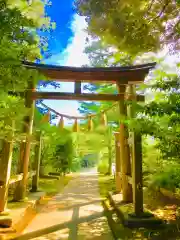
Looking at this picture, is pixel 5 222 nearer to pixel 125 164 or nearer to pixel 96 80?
pixel 125 164

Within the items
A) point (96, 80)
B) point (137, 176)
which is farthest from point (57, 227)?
point (96, 80)

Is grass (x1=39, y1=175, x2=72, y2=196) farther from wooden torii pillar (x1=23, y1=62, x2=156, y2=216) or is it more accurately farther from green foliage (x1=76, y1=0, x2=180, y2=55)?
green foliage (x1=76, y1=0, x2=180, y2=55)

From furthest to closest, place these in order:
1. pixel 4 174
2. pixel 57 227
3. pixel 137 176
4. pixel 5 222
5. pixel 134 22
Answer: pixel 4 174 < pixel 137 176 < pixel 57 227 < pixel 5 222 < pixel 134 22

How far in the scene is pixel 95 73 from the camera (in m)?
7.54

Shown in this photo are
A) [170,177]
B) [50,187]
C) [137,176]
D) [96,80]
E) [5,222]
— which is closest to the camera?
[170,177]

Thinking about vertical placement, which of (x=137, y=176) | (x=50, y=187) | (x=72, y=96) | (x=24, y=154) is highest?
(x=72, y=96)

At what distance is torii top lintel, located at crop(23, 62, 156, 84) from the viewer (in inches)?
292

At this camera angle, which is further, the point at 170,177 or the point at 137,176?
the point at 137,176

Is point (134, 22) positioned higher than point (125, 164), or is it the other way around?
point (134, 22)

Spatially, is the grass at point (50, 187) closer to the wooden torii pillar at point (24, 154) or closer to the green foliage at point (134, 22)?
the wooden torii pillar at point (24, 154)

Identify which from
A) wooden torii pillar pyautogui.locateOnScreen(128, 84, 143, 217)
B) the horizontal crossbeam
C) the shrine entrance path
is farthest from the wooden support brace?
wooden torii pillar pyautogui.locateOnScreen(128, 84, 143, 217)

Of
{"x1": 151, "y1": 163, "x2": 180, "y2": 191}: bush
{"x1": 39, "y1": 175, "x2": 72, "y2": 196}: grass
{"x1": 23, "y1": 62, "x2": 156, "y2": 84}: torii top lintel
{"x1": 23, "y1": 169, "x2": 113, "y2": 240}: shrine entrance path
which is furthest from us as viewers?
{"x1": 39, "y1": 175, "x2": 72, "y2": 196}: grass

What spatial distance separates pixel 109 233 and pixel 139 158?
6.18 ft

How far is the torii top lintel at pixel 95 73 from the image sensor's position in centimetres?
741
